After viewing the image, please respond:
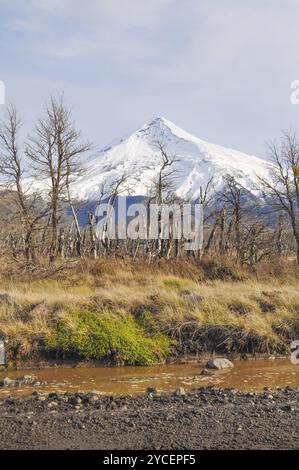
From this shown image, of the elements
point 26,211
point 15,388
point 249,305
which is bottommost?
point 15,388

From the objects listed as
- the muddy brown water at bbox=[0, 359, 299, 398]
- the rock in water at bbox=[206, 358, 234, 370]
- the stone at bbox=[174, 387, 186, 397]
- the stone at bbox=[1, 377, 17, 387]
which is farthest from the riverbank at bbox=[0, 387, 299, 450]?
the rock in water at bbox=[206, 358, 234, 370]

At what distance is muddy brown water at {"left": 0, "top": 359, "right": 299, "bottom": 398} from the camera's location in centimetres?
865

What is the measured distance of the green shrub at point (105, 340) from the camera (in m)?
10.5

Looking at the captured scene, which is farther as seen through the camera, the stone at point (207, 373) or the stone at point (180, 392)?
the stone at point (207, 373)

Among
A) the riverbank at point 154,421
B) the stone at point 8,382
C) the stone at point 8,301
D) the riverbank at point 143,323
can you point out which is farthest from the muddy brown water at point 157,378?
the stone at point 8,301

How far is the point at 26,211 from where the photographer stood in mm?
22406

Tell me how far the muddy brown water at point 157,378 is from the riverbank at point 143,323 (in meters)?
0.47

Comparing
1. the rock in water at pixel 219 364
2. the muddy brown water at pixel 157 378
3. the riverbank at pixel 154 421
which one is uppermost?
the riverbank at pixel 154 421

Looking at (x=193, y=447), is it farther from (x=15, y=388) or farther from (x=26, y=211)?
(x=26, y=211)

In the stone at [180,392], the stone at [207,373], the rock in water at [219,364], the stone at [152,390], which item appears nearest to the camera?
the stone at [180,392]

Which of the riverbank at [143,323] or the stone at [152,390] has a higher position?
the riverbank at [143,323]

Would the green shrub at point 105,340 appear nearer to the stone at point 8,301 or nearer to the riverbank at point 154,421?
the stone at point 8,301
